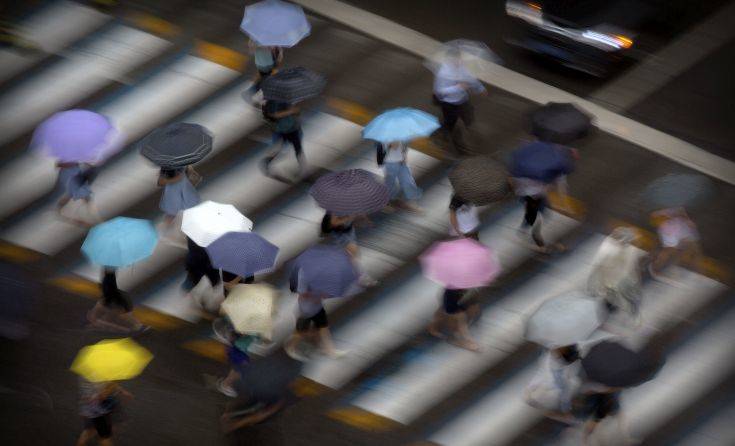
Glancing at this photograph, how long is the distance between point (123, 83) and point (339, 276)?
5.97 meters

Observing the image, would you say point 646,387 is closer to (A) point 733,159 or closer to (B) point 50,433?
(A) point 733,159

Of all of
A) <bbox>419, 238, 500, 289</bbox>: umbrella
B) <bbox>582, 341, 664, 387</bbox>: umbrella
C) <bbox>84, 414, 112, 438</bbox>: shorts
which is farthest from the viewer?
<bbox>419, 238, 500, 289</bbox>: umbrella

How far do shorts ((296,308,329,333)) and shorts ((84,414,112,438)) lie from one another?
257cm

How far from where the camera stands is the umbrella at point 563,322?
14.6 metres

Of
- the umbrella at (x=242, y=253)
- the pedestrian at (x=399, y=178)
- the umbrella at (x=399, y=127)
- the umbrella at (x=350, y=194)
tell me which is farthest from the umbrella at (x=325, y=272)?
the pedestrian at (x=399, y=178)

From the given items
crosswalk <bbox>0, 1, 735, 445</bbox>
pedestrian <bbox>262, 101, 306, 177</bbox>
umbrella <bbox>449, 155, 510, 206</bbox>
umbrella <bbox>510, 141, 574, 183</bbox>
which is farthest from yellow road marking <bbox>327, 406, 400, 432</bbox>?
pedestrian <bbox>262, 101, 306, 177</bbox>

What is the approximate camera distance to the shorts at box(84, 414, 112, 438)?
47.5ft

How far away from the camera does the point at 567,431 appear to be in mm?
15391

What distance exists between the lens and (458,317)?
16375mm

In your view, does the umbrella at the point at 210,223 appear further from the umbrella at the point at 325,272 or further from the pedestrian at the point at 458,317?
the pedestrian at the point at 458,317

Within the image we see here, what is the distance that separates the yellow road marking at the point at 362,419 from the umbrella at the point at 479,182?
8.86 feet

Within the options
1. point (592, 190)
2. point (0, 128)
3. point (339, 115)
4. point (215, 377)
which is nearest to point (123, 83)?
point (0, 128)

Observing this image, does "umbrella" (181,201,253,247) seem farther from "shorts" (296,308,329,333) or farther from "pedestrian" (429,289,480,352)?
"pedestrian" (429,289,480,352)

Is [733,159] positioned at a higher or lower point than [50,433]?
higher
